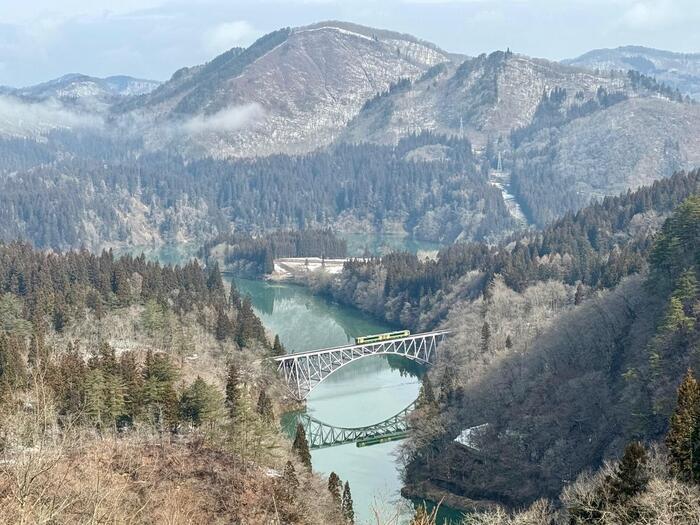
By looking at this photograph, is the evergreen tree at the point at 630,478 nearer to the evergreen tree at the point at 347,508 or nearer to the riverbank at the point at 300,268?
the evergreen tree at the point at 347,508

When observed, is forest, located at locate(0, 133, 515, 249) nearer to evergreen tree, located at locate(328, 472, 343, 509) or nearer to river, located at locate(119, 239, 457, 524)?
river, located at locate(119, 239, 457, 524)

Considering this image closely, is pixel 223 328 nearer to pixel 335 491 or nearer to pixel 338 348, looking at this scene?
pixel 338 348

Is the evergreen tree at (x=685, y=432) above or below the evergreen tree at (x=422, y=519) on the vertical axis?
below

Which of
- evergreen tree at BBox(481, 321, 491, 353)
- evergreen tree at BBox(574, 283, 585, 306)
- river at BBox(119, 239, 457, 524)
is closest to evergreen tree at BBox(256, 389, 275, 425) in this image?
river at BBox(119, 239, 457, 524)

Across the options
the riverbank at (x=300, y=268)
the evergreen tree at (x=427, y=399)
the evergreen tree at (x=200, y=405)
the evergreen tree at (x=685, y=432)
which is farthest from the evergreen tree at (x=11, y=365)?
the riverbank at (x=300, y=268)

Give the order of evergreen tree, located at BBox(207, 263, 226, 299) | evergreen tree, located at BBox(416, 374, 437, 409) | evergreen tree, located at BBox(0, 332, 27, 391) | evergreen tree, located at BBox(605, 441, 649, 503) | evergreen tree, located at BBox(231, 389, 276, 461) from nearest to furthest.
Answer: evergreen tree, located at BBox(605, 441, 649, 503) < evergreen tree, located at BBox(231, 389, 276, 461) < evergreen tree, located at BBox(0, 332, 27, 391) < evergreen tree, located at BBox(416, 374, 437, 409) < evergreen tree, located at BBox(207, 263, 226, 299)

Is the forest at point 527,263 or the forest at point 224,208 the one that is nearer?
the forest at point 527,263

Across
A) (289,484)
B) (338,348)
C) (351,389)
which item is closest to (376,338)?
(338,348)
